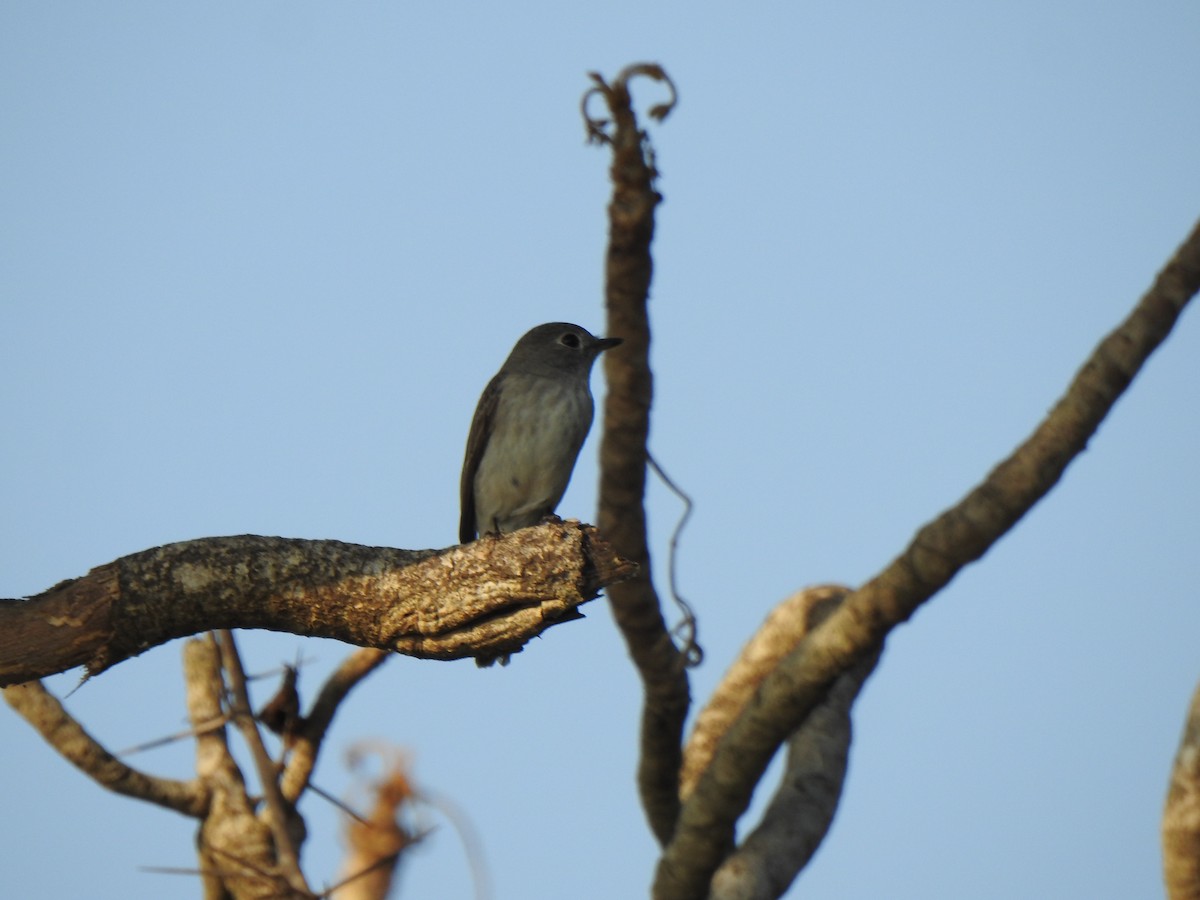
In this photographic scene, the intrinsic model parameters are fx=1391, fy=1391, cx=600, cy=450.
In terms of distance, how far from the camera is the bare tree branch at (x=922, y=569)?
6.21 metres

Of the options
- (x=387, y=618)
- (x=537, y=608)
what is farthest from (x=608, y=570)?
(x=387, y=618)

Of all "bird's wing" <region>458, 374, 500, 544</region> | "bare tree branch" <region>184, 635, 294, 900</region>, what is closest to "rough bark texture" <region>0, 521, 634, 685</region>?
"bird's wing" <region>458, 374, 500, 544</region>

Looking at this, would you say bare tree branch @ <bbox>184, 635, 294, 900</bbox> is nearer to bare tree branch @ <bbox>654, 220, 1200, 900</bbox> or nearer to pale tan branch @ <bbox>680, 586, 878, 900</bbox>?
bare tree branch @ <bbox>654, 220, 1200, 900</bbox>

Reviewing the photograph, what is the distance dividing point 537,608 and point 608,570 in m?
0.30

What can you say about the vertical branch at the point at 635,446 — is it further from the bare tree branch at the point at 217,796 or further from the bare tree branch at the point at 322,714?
the bare tree branch at the point at 217,796

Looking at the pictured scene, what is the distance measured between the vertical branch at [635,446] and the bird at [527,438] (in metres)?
0.21

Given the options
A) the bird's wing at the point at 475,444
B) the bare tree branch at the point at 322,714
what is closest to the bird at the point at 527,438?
the bird's wing at the point at 475,444

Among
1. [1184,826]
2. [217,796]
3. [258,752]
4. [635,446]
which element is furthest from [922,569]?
[217,796]

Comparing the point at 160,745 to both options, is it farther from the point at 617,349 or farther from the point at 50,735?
the point at 617,349

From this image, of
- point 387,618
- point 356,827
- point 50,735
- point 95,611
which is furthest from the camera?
point 356,827

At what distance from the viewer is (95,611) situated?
5031 mm

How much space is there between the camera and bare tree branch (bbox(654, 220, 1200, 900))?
245 inches

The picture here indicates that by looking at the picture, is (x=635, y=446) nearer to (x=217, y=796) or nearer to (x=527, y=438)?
→ (x=527, y=438)

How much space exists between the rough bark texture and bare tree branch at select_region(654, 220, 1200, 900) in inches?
76.9
